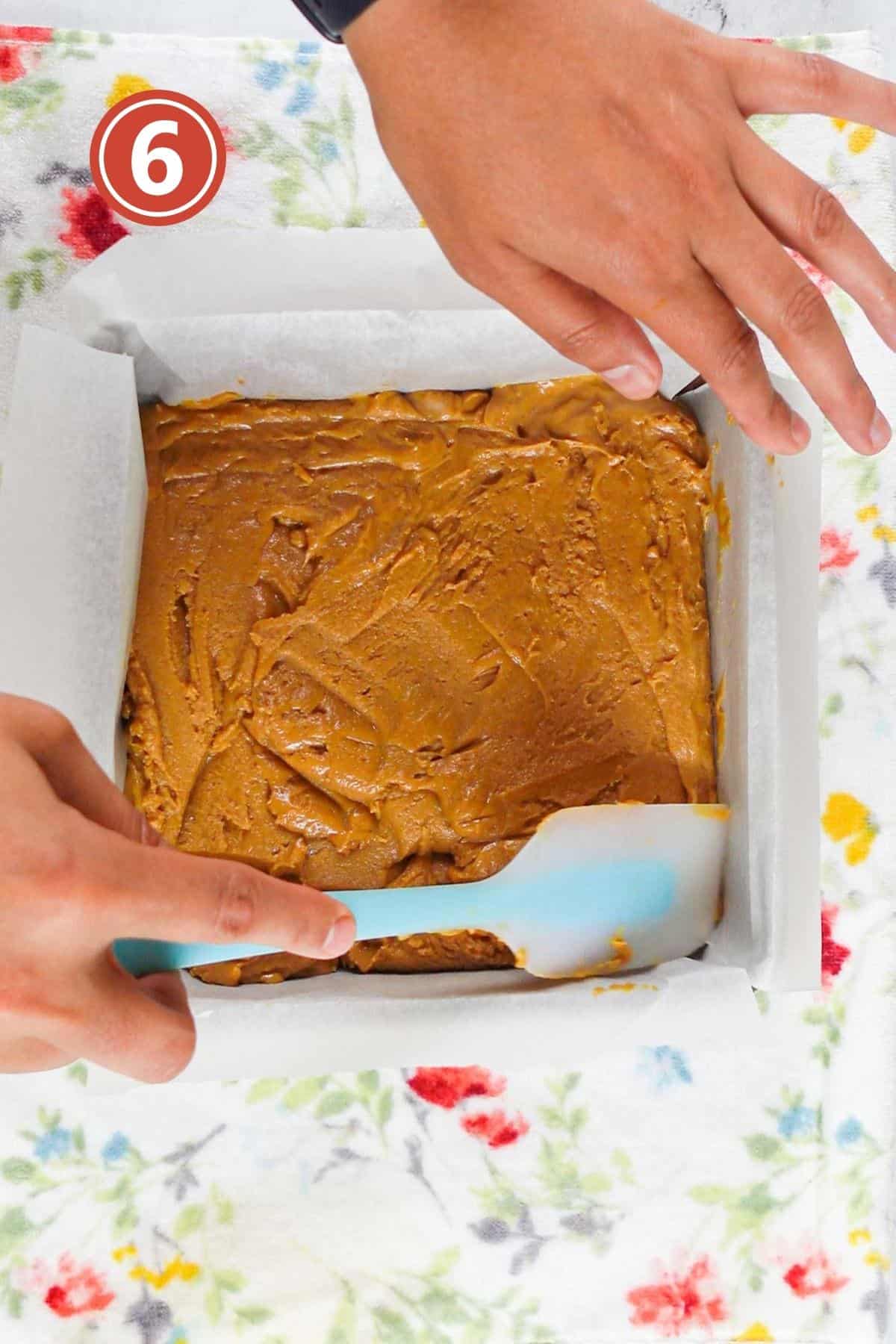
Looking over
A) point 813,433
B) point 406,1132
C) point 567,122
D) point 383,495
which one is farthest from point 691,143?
point 406,1132

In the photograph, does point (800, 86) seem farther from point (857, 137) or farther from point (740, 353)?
point (857, 137)

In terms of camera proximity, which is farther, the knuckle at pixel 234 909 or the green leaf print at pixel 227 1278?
the green leaf print at pixel 227 1278

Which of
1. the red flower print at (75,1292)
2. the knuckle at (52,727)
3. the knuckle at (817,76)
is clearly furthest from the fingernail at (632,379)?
the red flower print at (75,1292)

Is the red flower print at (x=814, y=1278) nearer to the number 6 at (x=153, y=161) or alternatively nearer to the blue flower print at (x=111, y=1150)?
the blue flower print at (x=111, y=1150)

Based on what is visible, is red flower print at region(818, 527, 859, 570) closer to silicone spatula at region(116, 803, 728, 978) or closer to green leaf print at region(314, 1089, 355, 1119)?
silicone spatula at region(116, 803, 728, 978)

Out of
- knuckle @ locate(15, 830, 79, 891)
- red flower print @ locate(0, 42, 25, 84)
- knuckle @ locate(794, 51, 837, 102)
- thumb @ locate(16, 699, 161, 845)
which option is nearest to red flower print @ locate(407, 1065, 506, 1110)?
thumb @ locate(16, 699, 161, 845)
